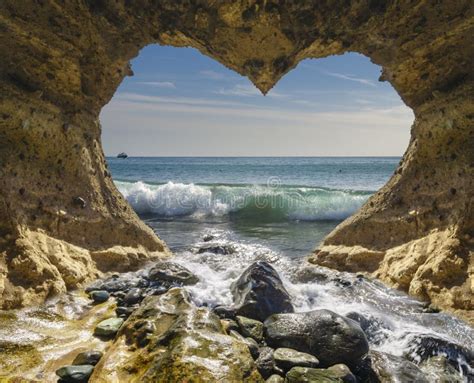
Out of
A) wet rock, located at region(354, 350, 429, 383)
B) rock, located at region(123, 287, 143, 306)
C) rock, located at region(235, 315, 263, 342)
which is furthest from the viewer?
rock, located at region(123, 287, 143, 306)

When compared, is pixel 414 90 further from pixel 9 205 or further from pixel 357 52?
pixel 9 205

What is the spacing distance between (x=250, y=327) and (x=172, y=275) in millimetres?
2464

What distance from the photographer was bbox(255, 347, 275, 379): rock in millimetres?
3406

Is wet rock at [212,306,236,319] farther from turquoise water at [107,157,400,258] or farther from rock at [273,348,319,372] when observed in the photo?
turquoise water at [107,157,400,258]

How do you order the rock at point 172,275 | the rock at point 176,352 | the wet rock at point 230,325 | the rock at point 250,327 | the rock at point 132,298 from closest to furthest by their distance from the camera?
1. the rock at point 176,352
2. the rock at point 250,327
3. the wet rock at point 230,325
4. the rock at point 132,298
5. the rock at point 172,275

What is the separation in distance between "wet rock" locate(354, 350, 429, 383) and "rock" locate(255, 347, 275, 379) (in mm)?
813

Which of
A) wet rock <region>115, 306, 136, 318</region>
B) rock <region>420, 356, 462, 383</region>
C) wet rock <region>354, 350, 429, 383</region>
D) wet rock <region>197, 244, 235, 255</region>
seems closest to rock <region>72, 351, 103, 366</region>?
wet rock <region>115, 306, 136, 318</region>

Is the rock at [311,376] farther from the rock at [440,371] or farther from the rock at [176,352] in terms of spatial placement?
the rock at [440,371]

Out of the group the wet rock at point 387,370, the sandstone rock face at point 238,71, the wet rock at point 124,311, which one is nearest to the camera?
the wet rock at point 387,370

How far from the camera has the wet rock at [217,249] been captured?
9.18 m

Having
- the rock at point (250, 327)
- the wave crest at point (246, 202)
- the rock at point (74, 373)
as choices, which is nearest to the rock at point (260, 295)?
the rock at point (250, 327)

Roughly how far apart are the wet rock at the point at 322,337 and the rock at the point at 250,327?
0.31 ft

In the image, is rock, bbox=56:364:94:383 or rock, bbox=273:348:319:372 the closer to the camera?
rock, bbox=56:364:94:383

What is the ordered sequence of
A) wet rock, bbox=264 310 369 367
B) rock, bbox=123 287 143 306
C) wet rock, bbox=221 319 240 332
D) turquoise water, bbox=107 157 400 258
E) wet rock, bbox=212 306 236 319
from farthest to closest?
1. turquoise water, bbox=107 157 400 258
2. rock, bbox=123 287 143 306
3. wet rock, bbox=212 306 236 319
4. wet rock, bbox=221 319 240 332
5. wet rock, bbox=264 310 369 367
